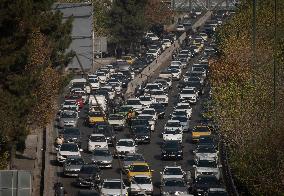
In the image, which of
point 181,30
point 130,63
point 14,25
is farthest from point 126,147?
point 181,30

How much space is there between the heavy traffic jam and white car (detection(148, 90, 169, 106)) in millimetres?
61

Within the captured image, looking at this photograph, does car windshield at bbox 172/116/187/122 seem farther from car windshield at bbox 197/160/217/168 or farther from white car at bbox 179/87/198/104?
car windshield at bbox 197/160/217/168

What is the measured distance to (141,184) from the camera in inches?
1891

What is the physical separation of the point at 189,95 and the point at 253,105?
2543 cm

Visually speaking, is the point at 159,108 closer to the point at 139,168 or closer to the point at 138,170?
the point at 139,168

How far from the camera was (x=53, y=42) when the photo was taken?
5944cm

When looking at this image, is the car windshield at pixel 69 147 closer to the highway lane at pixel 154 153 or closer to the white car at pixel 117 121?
the highway lane at pixel 154 153

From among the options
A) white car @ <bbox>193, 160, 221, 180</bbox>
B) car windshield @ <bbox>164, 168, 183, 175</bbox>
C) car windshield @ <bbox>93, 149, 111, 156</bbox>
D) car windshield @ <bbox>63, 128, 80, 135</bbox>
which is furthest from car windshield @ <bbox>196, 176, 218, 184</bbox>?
car windshield @ <bbox>63, 128, 80, 135</bbox>

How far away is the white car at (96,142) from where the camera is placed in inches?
2256

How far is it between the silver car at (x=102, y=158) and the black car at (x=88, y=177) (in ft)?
12.5

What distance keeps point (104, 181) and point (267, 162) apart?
27.5 ft

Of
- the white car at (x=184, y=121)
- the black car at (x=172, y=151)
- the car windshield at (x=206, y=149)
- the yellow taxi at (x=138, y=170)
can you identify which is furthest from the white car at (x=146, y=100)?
the yellow taxi at (x=138, y=170)

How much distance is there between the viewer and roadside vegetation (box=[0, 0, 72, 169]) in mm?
50812

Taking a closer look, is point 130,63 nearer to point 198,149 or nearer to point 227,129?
point 198,149
